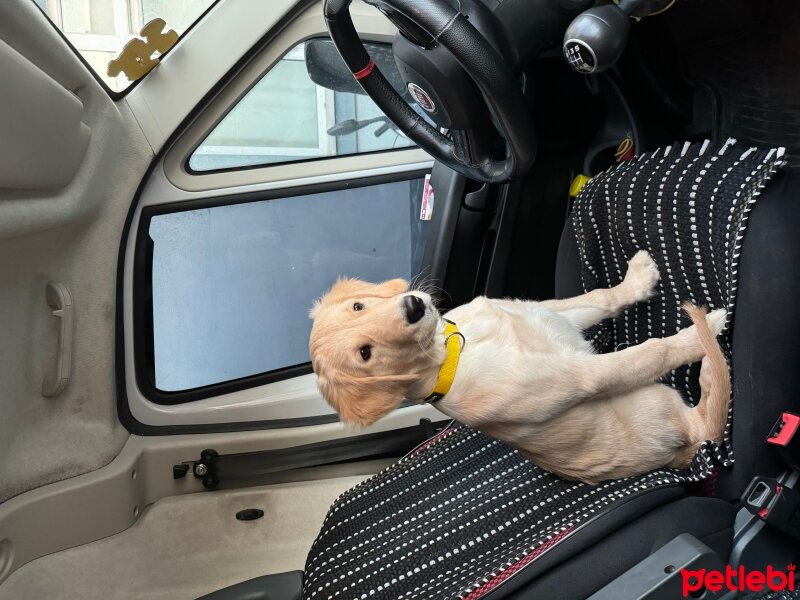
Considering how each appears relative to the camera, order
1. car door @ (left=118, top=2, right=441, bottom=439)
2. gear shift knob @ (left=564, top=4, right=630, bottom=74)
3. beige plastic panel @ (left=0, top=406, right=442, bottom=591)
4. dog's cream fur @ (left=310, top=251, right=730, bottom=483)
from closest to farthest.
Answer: gear shift knob @ (left=564, top=4, right=630, bottom=74), dog's cream fur @ (left=310, top=251, right=730, bottom=483), beige plastic panel @ (left=0, top=406, right=442, bottom=591), car door @ (left=118, top=2, right=441, bottom=439)

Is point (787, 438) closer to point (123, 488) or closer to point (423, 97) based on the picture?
point (423, 97)

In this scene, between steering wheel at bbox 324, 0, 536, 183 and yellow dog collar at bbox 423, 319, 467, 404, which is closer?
steering wheel at bbox 324, 0, 536, 183

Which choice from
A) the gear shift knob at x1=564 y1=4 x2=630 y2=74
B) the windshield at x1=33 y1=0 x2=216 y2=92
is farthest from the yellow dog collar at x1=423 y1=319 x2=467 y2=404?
the windshield at x1=33 y1=0 x2=216 y2=92

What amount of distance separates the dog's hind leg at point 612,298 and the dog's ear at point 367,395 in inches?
15.9

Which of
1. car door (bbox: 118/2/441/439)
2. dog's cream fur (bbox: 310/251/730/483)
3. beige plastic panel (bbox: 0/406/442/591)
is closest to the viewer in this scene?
dog's cream fur (bbox: 310/251/730/483)

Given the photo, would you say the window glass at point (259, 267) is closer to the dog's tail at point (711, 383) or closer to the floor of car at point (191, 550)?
the floor of car at point (191, 550)

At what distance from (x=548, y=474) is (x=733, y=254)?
53cm

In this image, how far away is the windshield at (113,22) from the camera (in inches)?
74.0

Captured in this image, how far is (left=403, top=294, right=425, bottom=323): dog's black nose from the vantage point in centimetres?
120

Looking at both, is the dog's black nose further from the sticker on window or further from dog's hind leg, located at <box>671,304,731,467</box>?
the sticker on window

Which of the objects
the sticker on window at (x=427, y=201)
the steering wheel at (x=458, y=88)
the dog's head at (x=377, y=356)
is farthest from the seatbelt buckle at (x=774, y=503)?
the sticker on window at (x=427, y=201)

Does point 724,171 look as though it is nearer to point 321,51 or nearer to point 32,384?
point 321,51

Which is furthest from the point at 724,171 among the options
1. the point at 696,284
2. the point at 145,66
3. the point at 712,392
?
the point at 145,66

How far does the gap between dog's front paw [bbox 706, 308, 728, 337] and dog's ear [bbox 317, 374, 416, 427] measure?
0.50 metres
